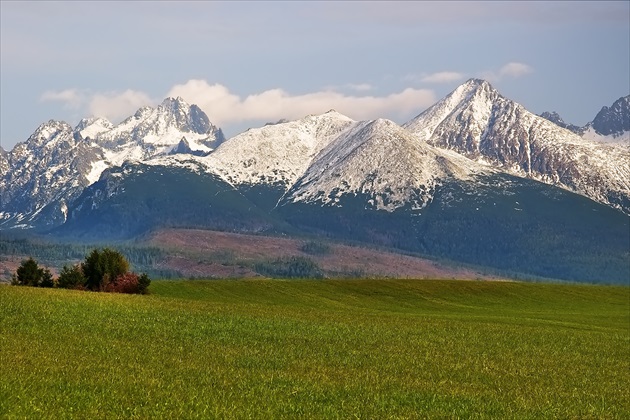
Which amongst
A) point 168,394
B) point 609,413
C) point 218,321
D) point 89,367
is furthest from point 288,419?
point 218,321

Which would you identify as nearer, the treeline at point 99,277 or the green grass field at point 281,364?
the green grass field at point 281,364

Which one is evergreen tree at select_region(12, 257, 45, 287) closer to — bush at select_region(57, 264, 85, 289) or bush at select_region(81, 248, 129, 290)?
bush at select_region(57, 264, 85, 289)

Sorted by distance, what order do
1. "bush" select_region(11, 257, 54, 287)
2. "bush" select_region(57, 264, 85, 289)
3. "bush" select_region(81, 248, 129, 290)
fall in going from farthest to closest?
"bush" select_region(81, 248, 129, 290)
"bush" select_region(57, 264, 85, 289)
"bush" select_region(11, 257, 54, 287)

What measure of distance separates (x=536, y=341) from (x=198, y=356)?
135 feet

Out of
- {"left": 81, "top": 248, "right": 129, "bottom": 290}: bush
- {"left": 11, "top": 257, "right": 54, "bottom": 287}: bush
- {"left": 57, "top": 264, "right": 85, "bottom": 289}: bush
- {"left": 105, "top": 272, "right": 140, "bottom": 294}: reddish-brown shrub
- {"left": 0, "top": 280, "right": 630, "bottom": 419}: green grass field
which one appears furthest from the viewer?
{"left": 105, "top": 272, "right": 140, "bottom": 294}: reddish-brown shrub

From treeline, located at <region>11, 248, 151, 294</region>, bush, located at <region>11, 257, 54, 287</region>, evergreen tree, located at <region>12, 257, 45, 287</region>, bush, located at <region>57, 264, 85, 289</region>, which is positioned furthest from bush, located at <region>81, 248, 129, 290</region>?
evergreen tree, located at <region>12, 257, 45, 287</region>

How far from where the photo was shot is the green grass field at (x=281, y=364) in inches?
1835

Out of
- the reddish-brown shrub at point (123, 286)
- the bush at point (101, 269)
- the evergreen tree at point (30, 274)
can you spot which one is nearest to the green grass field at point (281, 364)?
the reddish-brown shrub at point (123, 286)

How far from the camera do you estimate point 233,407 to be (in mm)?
45219

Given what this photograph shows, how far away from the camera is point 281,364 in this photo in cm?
6331

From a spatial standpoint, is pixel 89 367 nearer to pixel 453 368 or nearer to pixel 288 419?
pixel 288 419

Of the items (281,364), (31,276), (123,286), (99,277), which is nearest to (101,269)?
(99,277)

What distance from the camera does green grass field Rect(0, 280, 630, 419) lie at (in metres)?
46.6

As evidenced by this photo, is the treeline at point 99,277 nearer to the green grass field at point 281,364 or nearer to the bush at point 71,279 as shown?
the bush at point 71,279
